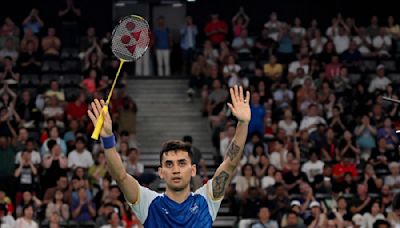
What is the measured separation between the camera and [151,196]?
8.48m

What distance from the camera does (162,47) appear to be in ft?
90.4

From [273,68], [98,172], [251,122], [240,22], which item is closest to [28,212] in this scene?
[98,172]

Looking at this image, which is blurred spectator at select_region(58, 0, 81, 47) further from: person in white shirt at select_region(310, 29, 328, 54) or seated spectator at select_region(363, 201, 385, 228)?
seated spectator at select_region(363, 201, 385, 228)

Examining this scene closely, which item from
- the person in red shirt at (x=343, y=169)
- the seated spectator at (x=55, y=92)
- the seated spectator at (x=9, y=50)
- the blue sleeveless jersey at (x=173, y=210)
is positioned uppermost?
the seated spectator at (x=9, y=50)

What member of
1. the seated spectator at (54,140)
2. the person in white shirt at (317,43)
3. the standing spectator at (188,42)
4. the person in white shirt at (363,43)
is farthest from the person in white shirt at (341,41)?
the seated spectator at (54,140)

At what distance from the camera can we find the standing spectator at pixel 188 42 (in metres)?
27.4

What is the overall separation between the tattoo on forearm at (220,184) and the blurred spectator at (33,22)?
19454 mm

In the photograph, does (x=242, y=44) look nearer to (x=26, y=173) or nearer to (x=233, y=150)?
(x=26, y=173)

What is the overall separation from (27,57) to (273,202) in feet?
28.8

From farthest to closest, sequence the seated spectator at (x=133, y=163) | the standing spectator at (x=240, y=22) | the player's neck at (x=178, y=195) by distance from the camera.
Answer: the standing spectator at (x=240, y=22) → the seated spectator at (x=133, y=163) → the player's neck at (x=178, y=195)

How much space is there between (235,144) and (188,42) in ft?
62.0

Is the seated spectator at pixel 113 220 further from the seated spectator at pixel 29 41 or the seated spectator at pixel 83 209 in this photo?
the seated spectator at pixel 29 41

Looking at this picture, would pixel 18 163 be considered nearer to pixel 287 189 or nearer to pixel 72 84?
pixel 72 84

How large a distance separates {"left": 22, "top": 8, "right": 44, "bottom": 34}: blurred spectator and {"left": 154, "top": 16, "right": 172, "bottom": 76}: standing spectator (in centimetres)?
310
